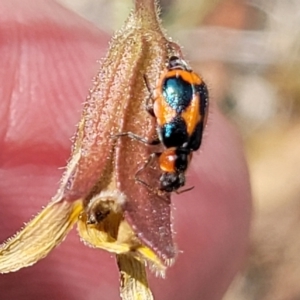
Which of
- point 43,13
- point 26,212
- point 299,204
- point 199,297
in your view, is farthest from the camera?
point 299,204

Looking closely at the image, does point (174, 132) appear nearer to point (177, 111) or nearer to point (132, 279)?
point (177, 111)

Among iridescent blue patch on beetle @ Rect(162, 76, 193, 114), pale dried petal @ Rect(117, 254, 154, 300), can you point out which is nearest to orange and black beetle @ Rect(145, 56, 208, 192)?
iridescent blue patch on beetle @ Rect(162, 76, 193, 114)

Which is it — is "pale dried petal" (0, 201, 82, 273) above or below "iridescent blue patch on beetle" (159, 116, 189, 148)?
below

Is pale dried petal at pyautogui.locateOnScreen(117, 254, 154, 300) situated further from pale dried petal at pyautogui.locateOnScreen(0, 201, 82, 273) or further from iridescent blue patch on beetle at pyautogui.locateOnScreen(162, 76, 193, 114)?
iridescent blue patch on beetle at pyautogui.locateOnScreen(162, 76, 193, 114)

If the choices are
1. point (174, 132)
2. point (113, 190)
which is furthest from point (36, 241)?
point (174, 132)

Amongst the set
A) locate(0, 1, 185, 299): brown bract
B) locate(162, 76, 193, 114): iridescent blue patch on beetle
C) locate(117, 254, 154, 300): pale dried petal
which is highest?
locate(162, 76, 193, 114): iridescent blue patch on beetle

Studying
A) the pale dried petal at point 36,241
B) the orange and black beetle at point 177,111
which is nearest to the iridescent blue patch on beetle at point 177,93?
the orange and black beetle at point 177,111

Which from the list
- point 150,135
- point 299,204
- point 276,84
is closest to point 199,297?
point 150,135

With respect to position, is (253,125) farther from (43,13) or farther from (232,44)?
(43,13)
